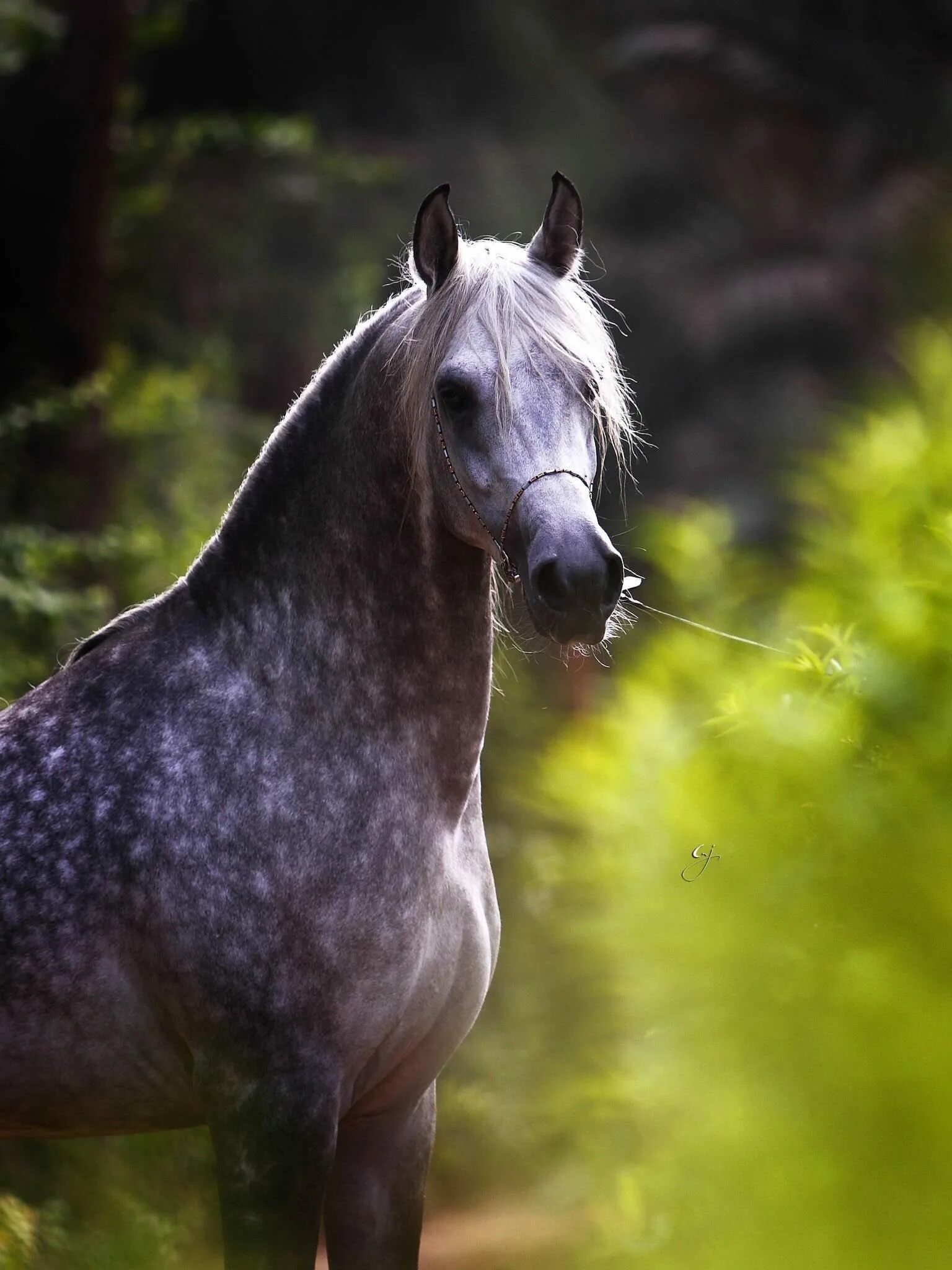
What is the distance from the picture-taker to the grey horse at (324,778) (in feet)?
7.64

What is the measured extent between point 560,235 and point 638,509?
1139 centimetres

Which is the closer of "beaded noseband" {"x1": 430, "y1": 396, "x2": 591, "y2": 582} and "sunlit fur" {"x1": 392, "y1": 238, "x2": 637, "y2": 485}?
"beaded noseband" {"x1": 430, "y1": 396, "x2": 591, "y2": 582}

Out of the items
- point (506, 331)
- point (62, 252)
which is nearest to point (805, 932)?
point (506, 331)

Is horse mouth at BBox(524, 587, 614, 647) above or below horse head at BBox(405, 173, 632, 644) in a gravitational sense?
below

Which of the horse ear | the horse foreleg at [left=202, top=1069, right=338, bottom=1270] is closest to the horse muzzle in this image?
the horse ear

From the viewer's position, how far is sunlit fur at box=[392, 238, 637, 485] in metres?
2.36

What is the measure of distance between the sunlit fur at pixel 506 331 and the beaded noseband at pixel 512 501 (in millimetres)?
40

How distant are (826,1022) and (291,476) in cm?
177

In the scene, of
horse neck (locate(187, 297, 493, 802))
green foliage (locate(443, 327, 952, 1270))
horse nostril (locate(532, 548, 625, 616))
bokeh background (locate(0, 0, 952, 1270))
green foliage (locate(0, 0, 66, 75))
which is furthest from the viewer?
green foliage (locate(0, 0, 66, 75))

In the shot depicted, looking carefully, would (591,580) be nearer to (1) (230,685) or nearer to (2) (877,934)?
(1) (230,685)

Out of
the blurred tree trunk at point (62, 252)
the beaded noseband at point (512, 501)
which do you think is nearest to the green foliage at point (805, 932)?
the beaded noseband at point (512, 501)

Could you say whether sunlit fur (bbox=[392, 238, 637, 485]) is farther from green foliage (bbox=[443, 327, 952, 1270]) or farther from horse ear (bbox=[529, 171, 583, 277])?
green foliage (bbox=[443, 327, 952, 1270])

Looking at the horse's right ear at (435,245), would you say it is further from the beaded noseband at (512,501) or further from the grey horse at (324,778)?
the beaded noseband at (512,501)

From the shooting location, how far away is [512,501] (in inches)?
89.5
